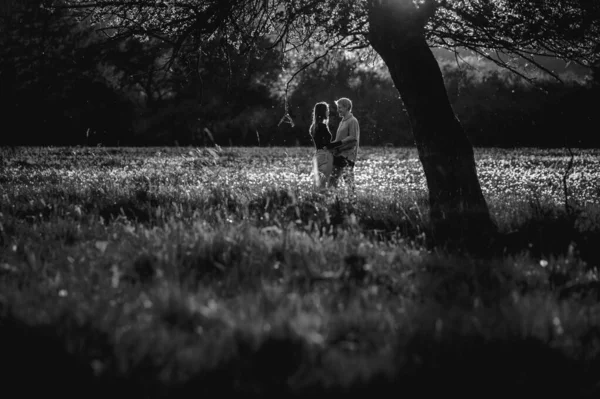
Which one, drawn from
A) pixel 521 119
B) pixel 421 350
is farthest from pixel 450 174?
pixel 521 119

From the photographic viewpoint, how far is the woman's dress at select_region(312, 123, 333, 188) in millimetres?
9898

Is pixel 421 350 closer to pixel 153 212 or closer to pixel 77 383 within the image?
pixel 77 383

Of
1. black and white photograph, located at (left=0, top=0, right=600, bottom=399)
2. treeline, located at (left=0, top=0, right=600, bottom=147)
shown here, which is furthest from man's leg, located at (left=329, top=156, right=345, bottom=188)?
treeline, located at (left=0, top=0, right=600, bottom=147)

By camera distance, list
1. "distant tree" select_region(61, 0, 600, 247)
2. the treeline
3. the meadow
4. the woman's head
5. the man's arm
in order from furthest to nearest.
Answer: the treeline, the man's arm, the woman's head, "distant tree" select_region(61, 0, 600, 247), the meadow

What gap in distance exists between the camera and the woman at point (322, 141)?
989 cm

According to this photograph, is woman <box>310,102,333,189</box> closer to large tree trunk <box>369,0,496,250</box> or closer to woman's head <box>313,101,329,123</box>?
woman's head <box>313,101,329,123</box>

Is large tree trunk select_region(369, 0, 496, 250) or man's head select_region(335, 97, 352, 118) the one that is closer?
large tree trunk select_region(369, 0, 496, 250)

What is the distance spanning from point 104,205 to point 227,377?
18.7 feet

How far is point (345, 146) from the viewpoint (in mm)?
10195

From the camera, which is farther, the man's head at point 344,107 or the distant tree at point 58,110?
the distant tree at point 58,110

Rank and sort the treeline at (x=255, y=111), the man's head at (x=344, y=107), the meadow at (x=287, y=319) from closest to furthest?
the meadow at (x=287, y=319)
the man's head at (x=344, y=107)
the treeline at (x=255, y=111)

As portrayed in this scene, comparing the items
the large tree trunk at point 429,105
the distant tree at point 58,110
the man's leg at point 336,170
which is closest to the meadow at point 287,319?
the large tree trunk at point 429,105

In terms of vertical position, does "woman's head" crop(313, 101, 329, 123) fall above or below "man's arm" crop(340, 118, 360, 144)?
above

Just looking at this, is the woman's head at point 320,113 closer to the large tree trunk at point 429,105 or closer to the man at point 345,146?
the man at point 345,146
